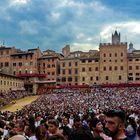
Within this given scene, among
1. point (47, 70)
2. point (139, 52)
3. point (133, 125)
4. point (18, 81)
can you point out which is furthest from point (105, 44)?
point (133, 125)

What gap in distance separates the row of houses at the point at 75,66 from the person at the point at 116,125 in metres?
95.7

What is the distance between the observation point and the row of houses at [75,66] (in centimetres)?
10212

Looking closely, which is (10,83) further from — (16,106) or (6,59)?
(16,106)

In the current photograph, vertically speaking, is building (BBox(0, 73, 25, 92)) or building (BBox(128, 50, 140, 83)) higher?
building (BBox(128, 50, 140, 83))

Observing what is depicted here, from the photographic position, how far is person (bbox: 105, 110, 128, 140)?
17.0ft

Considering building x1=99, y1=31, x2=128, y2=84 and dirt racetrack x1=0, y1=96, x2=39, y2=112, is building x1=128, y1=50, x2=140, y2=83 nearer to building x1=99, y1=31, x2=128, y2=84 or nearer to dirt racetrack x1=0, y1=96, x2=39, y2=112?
building x1=99, y1=31, x2=128, y2=84

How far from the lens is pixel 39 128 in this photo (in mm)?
9609

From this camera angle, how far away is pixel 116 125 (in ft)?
17.2

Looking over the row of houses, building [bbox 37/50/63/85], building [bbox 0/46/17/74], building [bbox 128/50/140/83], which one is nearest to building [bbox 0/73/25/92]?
the row of houses

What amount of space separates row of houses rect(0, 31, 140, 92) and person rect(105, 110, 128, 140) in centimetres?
9570

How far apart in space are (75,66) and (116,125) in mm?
100086

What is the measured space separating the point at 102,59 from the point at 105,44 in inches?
173

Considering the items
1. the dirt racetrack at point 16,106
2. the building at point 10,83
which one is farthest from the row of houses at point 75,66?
the dirt racetrack at point 16,106

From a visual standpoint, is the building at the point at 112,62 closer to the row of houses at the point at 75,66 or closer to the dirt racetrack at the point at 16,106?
the row of houses at the point at 75,66
